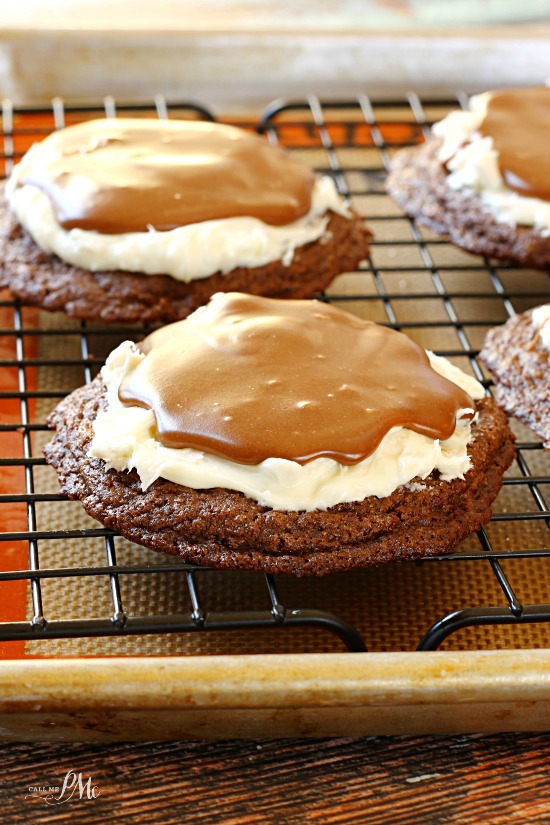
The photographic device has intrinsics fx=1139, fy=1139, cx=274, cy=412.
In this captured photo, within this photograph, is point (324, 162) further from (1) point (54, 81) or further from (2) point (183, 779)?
(2) point (183, 779)

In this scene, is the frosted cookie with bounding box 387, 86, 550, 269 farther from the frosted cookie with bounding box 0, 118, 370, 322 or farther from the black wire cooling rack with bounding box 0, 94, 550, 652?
the frosted cookie with bounding box 0, 118, 370, 322

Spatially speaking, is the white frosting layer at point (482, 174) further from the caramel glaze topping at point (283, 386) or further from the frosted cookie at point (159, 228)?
the caramel glaze topping at point (283, 386)

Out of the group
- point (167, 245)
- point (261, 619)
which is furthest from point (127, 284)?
point (261, 619)

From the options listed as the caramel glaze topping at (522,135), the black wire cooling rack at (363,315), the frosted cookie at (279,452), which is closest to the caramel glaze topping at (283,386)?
the frosted cookie at (279,452)

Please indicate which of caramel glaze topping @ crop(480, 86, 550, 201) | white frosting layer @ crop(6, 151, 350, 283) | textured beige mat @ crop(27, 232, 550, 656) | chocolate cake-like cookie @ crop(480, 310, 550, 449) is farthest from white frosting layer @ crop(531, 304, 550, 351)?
white frosting layer @ crop(6, 151, 350, 283)

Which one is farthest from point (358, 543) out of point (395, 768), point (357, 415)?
point (395, 768)
